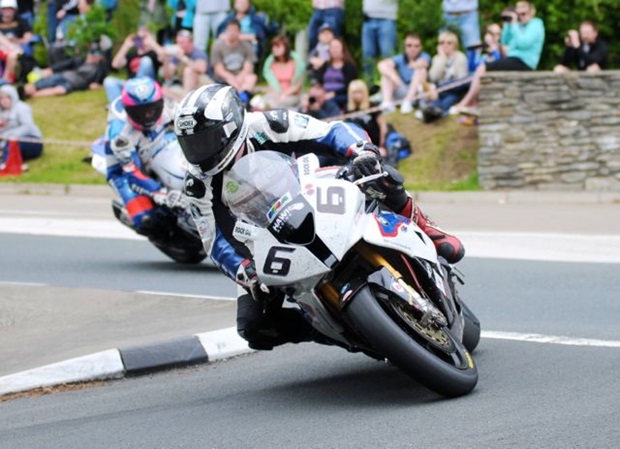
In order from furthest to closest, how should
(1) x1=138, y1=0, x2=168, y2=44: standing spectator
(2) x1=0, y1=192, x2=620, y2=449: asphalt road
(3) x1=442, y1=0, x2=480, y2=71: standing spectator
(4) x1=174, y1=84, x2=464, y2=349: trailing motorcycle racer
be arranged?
(1) x1=138, y1=0, x2=168, y2=44: standing spectator
(3) x1=442, y1=0, x2=480, y2=71: standing spectator
(4) x1=174, y1=84, x2=464, y2=349: trailing motorcycle racer
(2) x1=0, y1=192, x2=620, y2=449: asphalt road

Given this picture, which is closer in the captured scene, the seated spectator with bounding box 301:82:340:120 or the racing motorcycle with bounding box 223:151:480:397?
the racing motorcycle with bounding box 223:151:480:397

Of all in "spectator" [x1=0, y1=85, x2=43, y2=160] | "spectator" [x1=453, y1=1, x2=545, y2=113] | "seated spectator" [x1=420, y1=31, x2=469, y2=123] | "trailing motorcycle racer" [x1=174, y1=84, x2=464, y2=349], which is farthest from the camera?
"spectator" [x1=0, y1=85, x2=43, y2=160]

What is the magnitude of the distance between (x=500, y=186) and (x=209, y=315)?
10.2 metres

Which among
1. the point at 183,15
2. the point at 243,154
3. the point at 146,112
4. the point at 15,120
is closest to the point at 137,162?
the point at 146,112

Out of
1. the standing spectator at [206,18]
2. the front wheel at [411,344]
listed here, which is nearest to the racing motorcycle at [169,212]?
the front wheel at [411,344]

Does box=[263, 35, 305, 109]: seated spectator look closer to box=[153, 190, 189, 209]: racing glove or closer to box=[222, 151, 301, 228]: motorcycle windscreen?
box=[153, 190, 189, 209]: racing glove

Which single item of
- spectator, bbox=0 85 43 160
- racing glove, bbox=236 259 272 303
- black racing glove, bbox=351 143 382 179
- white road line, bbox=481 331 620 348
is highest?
black racing glove, bbox=351 143 382 179

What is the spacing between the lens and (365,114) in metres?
19.2

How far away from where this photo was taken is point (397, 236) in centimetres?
664

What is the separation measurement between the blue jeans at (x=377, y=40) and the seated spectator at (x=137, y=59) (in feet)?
11.0

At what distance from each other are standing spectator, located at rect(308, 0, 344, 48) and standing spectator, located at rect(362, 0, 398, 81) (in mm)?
402

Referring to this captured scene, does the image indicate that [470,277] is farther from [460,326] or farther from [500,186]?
[500,186]

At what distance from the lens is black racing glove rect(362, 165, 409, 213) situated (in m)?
6.83

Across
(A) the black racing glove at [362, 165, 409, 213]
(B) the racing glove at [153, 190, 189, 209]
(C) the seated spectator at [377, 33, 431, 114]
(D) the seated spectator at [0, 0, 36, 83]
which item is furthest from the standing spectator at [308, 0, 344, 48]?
(A) the black racing glove at [362, 165, 409, 213]
